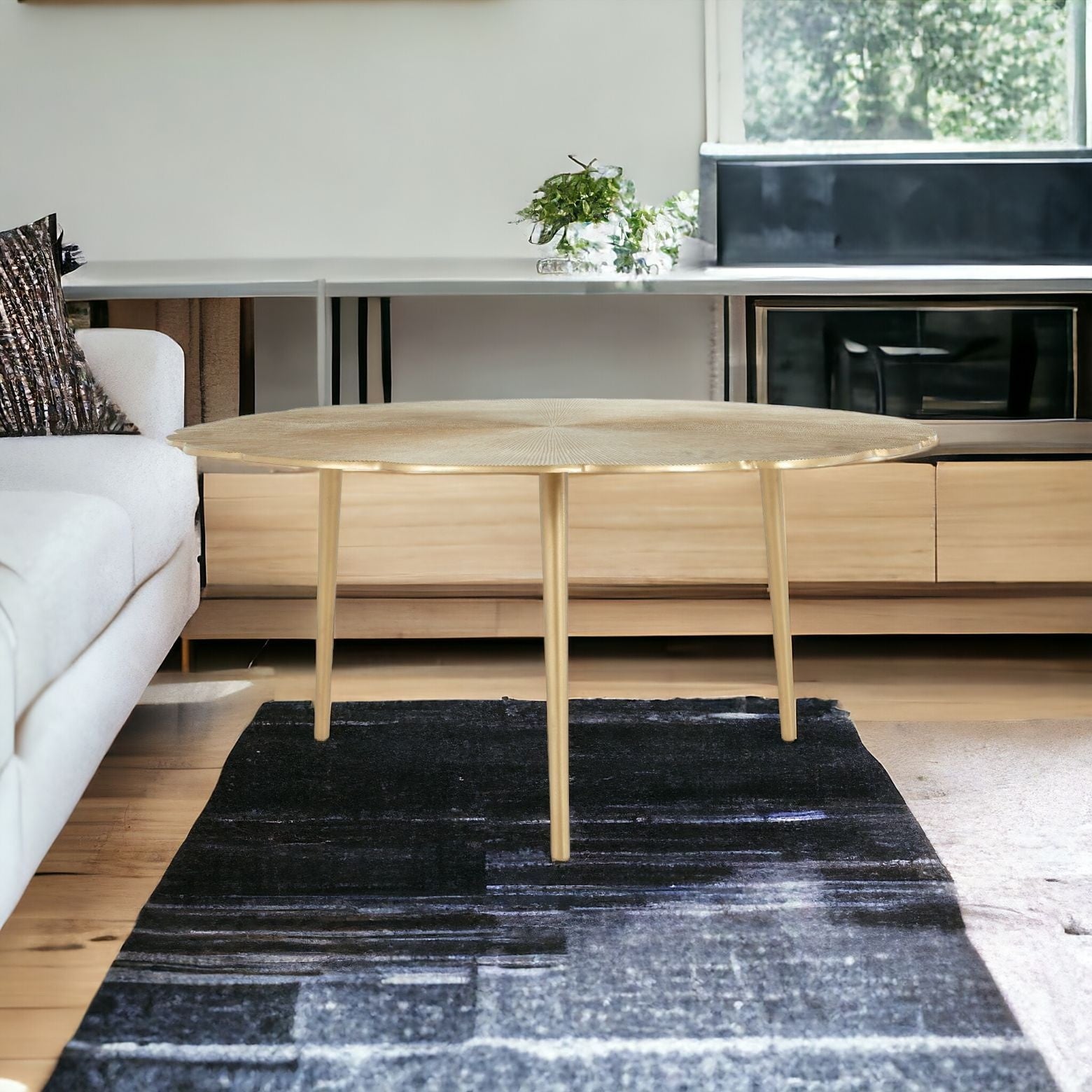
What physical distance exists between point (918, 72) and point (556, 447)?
6.48ft

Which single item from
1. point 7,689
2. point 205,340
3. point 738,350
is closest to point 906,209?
point 738,350

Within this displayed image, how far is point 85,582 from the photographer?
1.41m

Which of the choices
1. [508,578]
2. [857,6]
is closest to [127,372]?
[508,578]

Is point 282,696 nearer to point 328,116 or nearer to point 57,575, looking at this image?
point 57,575

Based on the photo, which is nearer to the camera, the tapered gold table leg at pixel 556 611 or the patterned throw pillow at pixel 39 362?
the tapered gold table leg at pixel 556 611

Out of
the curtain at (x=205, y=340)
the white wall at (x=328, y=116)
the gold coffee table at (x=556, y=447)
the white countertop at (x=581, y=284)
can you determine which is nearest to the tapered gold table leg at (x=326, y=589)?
the gold coffee table at (x=556, y=447)

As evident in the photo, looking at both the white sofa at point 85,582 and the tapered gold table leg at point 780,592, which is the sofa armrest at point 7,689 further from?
the tapered gold table leg at point 780,592

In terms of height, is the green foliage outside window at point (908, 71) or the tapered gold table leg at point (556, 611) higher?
the green foliage outside window at point (908, 71)

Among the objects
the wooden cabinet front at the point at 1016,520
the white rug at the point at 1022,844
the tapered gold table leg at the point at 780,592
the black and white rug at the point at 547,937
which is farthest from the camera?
the wooden cabinet front at the point at 1016,520

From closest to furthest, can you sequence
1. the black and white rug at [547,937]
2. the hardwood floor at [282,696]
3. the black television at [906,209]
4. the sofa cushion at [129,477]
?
1. the black and white rug at [547,937]
2. the hardwood floor at [282,696]
3. the sofa cushion at [129,477]
4. the black television at [906,209]

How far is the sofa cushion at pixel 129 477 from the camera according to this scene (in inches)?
67.3

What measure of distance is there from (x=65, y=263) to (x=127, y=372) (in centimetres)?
53

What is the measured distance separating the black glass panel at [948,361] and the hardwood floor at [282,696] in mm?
488

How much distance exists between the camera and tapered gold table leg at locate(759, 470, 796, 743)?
183 centimetres
